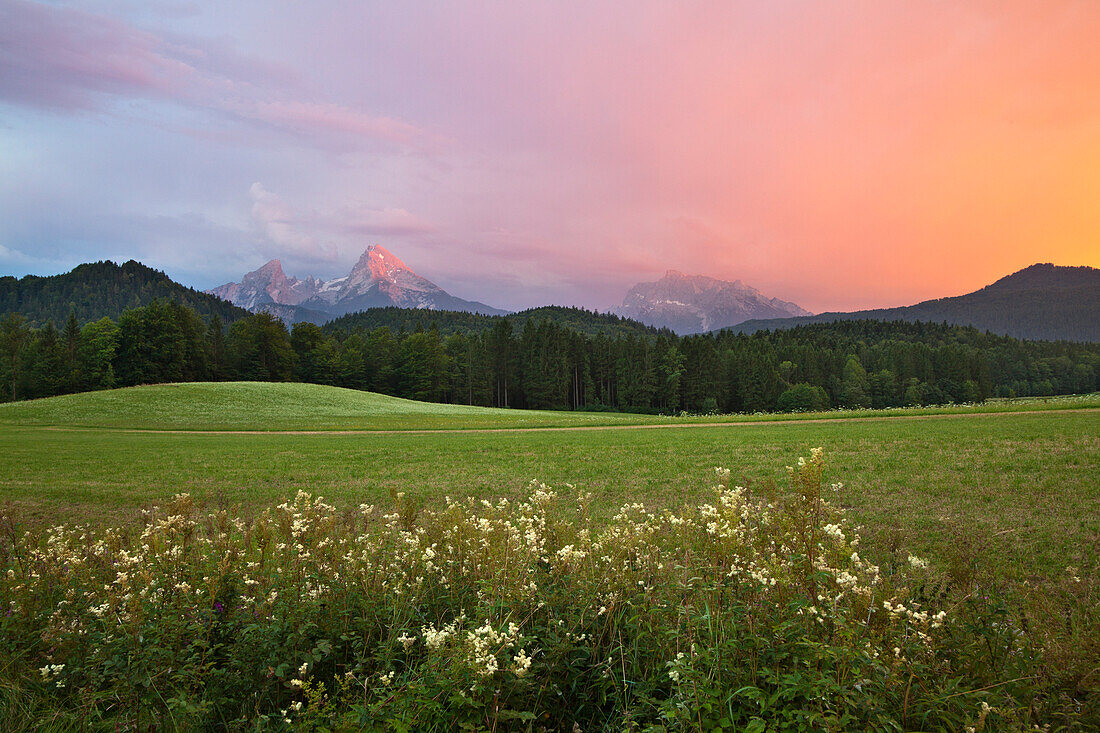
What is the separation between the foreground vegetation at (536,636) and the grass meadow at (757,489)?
0.07 meters

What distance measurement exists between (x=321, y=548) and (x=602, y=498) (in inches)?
341

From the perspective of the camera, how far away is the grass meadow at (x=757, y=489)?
3.36 meters

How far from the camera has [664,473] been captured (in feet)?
51.6

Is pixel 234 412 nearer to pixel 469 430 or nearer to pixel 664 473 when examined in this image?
pixel 469 430

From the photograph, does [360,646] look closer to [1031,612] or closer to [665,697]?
[665,697]

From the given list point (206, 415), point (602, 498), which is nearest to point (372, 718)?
point (602, 498)

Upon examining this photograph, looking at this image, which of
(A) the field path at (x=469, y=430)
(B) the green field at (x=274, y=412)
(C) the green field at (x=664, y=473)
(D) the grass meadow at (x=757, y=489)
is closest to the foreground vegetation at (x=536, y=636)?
(D) the grass meadow at (x=757, y=489)

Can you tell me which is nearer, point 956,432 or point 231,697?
point 231,697

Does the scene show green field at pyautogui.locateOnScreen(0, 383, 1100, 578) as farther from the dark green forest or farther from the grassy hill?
the dark green forest

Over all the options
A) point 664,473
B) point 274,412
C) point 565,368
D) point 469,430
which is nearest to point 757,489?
point 664,473

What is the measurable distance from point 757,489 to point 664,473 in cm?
→ 1134

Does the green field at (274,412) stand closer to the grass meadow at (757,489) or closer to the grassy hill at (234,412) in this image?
the grassy hill at (234,412)

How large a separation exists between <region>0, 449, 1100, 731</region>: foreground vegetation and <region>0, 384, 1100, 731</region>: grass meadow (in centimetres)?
7

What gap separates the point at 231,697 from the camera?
388cm
